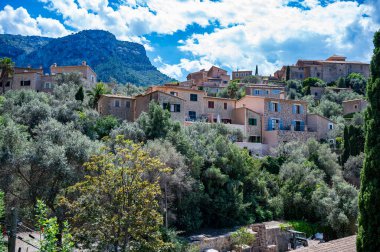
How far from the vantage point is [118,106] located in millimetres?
45031

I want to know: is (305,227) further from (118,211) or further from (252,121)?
(118,211)

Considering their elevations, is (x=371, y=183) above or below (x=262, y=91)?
below

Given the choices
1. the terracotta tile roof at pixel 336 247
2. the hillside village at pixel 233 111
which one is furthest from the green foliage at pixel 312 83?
the terracotta tile roof at pixel 336 247

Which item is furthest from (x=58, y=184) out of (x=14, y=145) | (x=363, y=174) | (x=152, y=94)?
(x=152, y=94)

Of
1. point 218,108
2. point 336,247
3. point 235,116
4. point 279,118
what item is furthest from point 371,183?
point 279,118

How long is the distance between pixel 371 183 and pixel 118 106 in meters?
34.8

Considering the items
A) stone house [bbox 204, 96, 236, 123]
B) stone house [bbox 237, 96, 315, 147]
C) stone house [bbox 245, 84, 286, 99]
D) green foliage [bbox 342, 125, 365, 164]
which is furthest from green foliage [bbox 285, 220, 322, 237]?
stone house [bbox 245, 84, 286, 99]

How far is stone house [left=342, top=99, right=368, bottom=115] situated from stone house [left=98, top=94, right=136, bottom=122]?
38.4 m

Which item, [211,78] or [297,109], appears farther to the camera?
[211,78]

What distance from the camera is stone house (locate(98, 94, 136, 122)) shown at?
147ft

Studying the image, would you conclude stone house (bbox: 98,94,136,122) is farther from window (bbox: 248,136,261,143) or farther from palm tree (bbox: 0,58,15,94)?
palm tree (bbox: 0,58,15,94)

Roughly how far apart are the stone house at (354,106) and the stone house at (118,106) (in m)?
38.4

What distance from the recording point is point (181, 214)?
94.5ft

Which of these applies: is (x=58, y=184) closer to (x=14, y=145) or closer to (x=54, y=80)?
(x=14, y=145)
